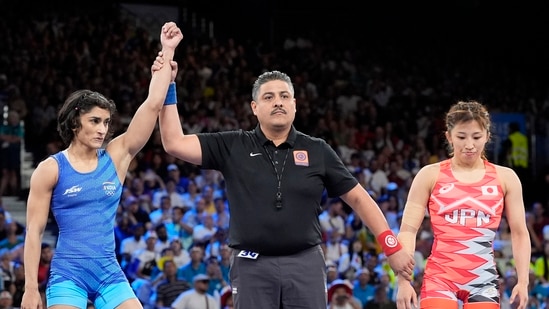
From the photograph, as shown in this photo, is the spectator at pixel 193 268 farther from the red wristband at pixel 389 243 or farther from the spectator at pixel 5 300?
the red wristband at pixel 389 243

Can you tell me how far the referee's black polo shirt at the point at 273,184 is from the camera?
5.55 m

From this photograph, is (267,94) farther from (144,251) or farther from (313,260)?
(144,251)

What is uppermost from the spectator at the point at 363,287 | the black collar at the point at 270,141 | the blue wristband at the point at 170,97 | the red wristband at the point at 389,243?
the blue wristband at the point at 170,97

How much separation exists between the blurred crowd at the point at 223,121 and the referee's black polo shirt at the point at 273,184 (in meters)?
6.08

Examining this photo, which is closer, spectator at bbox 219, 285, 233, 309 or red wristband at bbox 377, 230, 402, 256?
red wristband at bbox 377, 230, 402, 256

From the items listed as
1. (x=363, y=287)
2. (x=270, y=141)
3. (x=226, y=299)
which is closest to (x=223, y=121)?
(x=363, y=287)

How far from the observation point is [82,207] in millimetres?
5598

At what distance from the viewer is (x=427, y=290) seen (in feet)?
19.0

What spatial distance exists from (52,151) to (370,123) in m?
7.10

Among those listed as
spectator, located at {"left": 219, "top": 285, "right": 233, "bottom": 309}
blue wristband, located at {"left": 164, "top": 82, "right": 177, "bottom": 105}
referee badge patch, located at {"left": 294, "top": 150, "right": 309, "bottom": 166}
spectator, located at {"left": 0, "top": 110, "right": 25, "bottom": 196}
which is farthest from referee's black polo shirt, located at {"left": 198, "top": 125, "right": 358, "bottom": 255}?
spectator, located at {"left": 0, "top": 110, "right": 25, "bottom": 196}

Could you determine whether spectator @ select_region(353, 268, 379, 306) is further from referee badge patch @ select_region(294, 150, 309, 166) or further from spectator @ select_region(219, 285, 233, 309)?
referee badge patch @ select_region(294, 150, 309, 166)

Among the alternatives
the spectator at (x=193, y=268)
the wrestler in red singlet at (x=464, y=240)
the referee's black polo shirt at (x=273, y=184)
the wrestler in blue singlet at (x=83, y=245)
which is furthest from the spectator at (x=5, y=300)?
the wrestler in red singlet at (x=464, y=240)

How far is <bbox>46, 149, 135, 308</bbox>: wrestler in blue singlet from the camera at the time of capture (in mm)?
5547

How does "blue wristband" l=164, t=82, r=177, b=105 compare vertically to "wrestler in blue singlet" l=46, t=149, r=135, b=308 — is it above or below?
above
